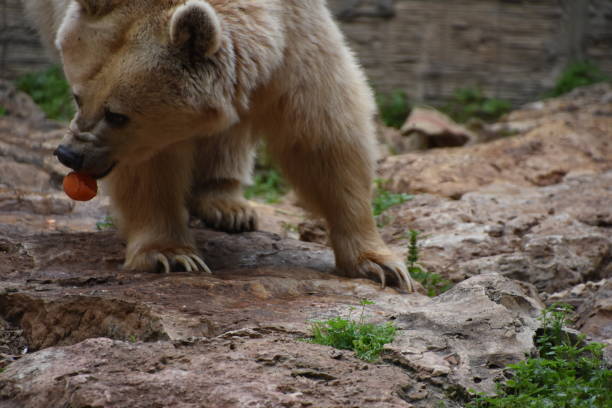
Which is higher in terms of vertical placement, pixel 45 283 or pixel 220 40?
pixel 220 40

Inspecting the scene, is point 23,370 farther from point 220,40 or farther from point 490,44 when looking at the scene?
point 490,44

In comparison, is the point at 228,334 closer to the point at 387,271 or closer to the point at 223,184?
the point at 387,271

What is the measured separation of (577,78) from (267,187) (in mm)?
4795

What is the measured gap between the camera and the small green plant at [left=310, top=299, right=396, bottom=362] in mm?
2812

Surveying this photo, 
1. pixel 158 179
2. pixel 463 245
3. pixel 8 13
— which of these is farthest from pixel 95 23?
pixel 8 13

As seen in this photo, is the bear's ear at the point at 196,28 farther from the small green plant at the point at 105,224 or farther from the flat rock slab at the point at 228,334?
the small green plant at the point at 105,224

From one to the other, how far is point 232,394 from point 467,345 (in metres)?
0.99

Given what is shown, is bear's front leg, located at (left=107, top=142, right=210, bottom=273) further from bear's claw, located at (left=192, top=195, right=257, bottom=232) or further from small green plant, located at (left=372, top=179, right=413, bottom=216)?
small green plant, located at (left=372, top=179, right=413, bottom=216)

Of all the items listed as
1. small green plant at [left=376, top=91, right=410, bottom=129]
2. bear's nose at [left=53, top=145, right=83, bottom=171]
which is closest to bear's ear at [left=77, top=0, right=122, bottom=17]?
bear's nose at [left=53, top=145, right=83, bottom=171]

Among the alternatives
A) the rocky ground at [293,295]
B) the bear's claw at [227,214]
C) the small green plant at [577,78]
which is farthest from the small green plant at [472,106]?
the bear's claw at [227,214]

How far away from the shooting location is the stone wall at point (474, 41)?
1041 cm

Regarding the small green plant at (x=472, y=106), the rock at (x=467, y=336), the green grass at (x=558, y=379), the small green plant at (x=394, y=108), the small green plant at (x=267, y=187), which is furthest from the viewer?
the small green plant at (x=472, y=106)

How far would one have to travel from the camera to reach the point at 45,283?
3539 millimetres

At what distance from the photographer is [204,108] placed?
3.60 metres
